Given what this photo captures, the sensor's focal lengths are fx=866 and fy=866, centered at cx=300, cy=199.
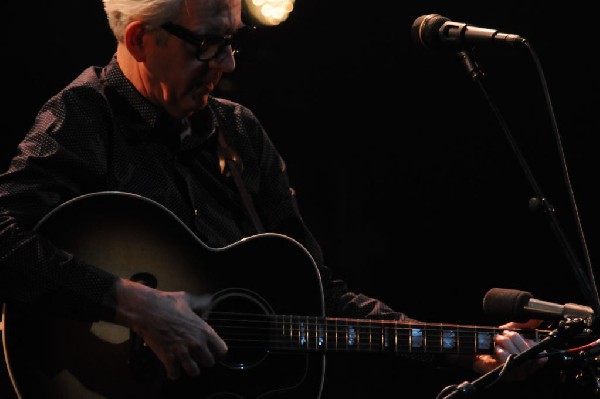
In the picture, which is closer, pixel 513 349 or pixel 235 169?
pixel 513 349

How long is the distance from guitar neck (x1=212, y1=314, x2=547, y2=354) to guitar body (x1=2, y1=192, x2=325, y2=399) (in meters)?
0.03

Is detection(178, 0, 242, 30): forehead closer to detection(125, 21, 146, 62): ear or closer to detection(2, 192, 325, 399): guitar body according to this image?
detection(125, 21, 146, 62): ear

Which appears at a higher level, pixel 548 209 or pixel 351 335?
pixel 548 209

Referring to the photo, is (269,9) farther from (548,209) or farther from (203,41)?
(548,209)

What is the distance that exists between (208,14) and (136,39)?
0.78ft

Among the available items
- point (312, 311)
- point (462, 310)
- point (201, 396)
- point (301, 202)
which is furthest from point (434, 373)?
point (201, 396)

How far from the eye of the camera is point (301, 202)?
158 inches

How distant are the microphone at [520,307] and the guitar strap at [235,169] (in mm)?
828

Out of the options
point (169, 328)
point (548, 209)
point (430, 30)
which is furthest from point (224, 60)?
point (548, 209)

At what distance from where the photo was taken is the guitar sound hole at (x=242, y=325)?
250 centimetres

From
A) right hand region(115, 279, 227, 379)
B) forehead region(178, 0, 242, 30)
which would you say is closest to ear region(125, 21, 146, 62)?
forehead region(178, 0, 242, 30)

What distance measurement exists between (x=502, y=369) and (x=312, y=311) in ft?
2.38

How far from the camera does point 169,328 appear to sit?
2.34m

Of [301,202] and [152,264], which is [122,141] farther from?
[301,202]
